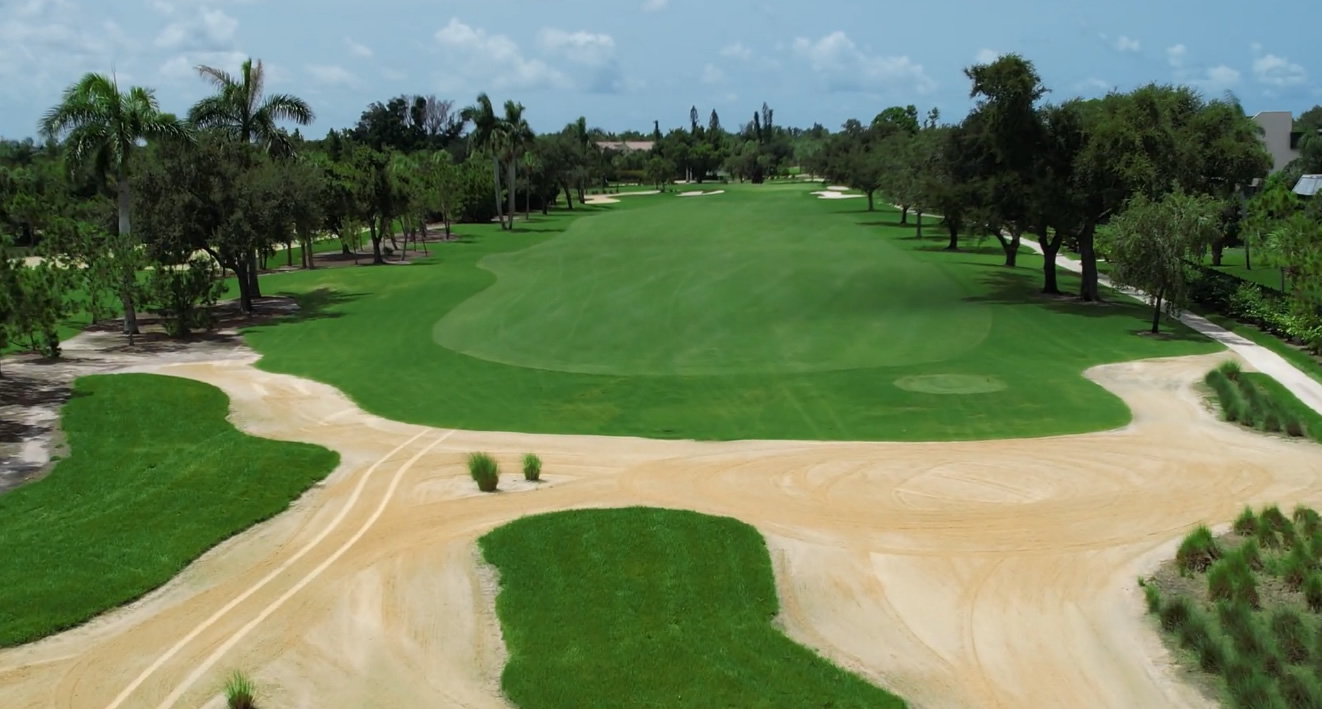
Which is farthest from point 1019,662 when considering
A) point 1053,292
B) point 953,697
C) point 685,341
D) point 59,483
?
point 1053,292

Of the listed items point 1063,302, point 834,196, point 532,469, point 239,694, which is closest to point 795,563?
point 532,469

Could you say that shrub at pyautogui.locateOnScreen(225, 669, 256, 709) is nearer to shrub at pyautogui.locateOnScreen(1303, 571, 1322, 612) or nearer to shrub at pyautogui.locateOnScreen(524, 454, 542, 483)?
shrub at pyautogui.locateOnScreen(524, 454, 542, 483)

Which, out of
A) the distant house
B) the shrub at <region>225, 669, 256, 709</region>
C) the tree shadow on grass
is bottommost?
the shrub at <region>225, 669, 256, 709</region>

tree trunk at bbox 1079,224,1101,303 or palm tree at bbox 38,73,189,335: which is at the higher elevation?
palm tree at bbox 38,73,189,335

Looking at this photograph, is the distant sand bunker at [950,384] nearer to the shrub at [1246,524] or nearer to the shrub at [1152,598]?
the shrub at [1246,524]

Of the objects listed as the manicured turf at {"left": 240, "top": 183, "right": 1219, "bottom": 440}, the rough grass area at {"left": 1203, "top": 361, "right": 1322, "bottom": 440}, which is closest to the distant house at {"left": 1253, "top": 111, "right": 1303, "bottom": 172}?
the manicured turf at {"left": 240, "top": 183, "right": 1219, "bottom": 440}
